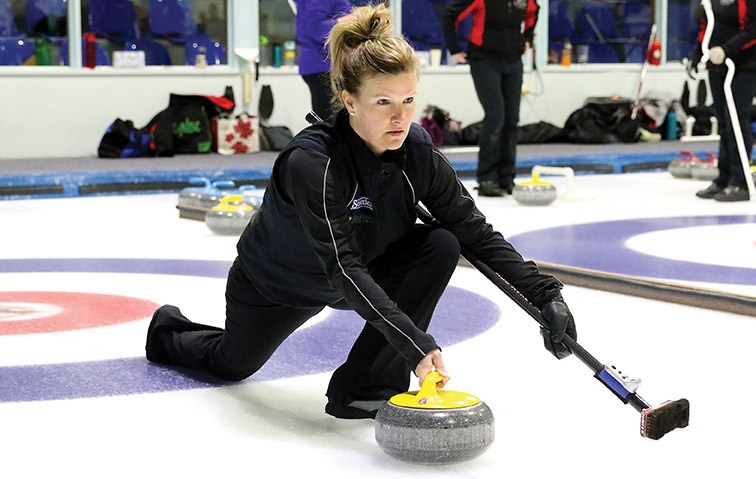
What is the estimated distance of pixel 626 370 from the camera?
3141mm

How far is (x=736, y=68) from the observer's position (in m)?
7.11

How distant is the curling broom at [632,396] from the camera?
88.8 inches

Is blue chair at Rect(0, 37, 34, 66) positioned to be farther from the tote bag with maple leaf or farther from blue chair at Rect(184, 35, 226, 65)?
the tote bag with maple leaf

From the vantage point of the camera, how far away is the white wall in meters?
9.99

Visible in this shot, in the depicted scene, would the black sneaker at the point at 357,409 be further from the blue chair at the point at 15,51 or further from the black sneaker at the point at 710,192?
the blue chair at the point at 15,51

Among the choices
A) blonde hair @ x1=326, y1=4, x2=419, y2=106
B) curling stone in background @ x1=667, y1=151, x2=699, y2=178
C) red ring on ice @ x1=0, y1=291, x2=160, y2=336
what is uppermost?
blonde hair @ x1=326, y1=4, x2=419, y2=106

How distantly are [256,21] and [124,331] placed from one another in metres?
7.77

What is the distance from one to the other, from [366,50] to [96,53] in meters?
8.46

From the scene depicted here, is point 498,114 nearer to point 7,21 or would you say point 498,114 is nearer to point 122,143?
point 122,143

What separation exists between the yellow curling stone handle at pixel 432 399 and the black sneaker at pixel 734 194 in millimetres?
5428

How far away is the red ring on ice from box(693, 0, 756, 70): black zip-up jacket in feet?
13.8

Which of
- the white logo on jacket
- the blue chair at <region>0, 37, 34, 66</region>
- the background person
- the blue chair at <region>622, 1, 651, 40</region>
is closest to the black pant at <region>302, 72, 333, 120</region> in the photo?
the background person

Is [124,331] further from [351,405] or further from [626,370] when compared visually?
[626,370]

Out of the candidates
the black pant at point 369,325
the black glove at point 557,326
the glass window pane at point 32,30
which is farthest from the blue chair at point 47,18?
the black glove at point 557,326
